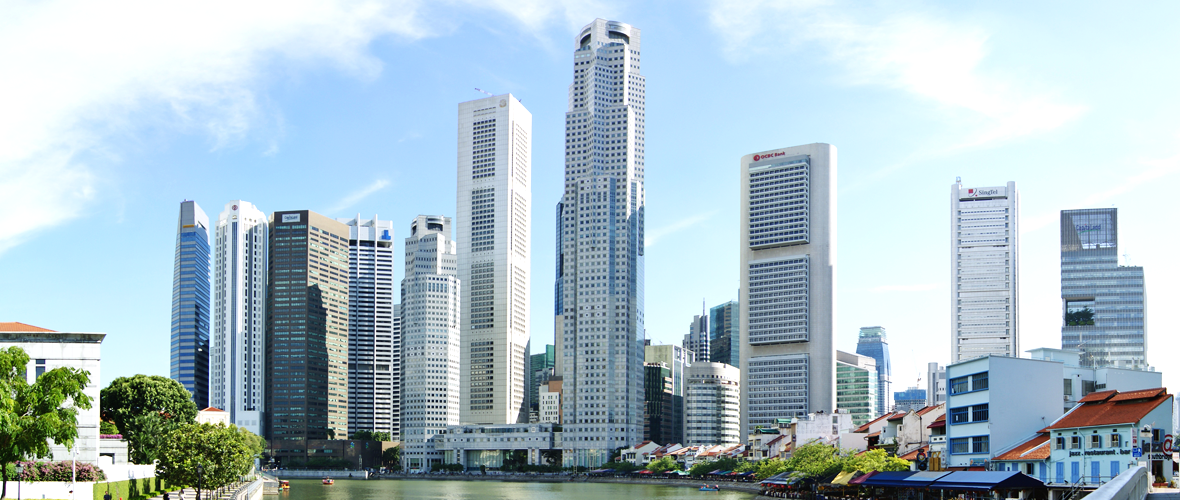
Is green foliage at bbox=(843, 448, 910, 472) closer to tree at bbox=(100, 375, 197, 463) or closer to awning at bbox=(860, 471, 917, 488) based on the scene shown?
awning at bbox=(860, 471, 917, 488)

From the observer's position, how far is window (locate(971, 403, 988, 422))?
8119 centimetres

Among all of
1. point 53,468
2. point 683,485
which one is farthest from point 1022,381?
point 683,485

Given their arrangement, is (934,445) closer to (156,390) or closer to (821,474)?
(821,474)

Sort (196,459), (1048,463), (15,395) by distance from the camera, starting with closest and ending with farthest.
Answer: (15,395)
(1048,463)
(196,459)

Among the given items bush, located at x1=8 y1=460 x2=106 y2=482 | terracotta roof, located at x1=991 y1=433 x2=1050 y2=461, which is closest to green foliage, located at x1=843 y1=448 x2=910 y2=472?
terracotta roof, located at x1=991 y1=433 x2=1050 y2=461

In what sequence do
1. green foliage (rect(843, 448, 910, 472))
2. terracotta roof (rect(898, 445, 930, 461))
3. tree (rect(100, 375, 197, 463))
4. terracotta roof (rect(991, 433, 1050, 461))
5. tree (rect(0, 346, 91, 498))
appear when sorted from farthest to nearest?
tree (rect(100, 375, 197, 463)) < terracotta roof (rect(898, 445, 930, 461)) < green foliage (rect(843, 448, 910, 472)) < terracotta roof (rect(991, 433, 1050, 461)) < tree (rect(0, 346, 91, 498))

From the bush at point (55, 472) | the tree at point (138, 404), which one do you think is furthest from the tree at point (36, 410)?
the tree at point (138, 404)

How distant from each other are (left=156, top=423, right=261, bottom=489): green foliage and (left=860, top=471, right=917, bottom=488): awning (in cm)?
5101

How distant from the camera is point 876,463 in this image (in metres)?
94.7

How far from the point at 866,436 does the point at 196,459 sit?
71.2 m

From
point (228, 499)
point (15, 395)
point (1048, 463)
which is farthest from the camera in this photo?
point (228, 499)

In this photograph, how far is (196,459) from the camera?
264 ft

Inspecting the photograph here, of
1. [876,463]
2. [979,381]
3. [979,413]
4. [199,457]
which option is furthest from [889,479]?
[199,457]

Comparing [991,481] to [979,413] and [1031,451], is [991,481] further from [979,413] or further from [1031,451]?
[979,413]
